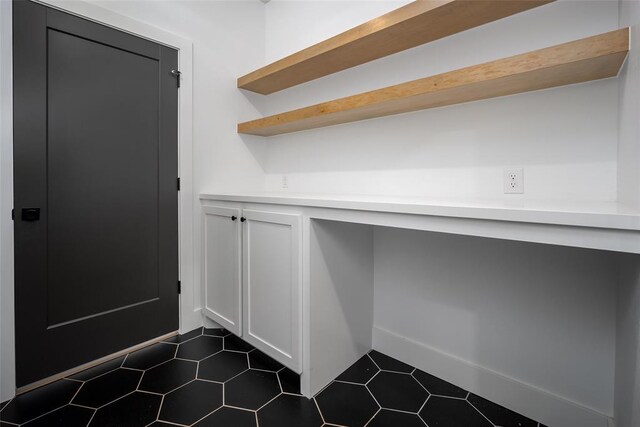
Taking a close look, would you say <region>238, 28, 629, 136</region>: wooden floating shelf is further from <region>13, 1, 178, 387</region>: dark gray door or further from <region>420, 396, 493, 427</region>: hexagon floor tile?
<region>420, 396, 493, 427</region>: hexagon floor tile

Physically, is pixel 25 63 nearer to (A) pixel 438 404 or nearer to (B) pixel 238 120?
(B) pixel 238 120

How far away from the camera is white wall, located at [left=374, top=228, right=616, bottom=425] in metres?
1.16

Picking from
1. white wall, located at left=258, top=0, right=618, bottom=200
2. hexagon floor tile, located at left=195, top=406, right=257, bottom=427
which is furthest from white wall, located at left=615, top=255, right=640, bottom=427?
hexagon floor tile, located at left=195, top=406, right=257, bottom=427

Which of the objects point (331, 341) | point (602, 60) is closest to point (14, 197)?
point (331, 341)

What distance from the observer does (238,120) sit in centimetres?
234

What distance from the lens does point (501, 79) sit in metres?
1.13

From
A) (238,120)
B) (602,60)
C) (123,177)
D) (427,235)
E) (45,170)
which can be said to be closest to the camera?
(602,60)

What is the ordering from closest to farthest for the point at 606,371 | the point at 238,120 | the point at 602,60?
the point at 602,60 → the point at 606,371 → the point at 238,120

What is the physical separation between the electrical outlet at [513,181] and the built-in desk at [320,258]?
241mm

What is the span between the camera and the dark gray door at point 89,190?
1.44 meters

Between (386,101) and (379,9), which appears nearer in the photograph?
(386,101)

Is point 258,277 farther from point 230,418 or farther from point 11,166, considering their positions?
point 11,166

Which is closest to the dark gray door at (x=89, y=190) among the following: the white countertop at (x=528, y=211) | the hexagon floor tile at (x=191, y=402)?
the hexagon floor tile at (x=191, y=402)

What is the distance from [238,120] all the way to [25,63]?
120 centimetres
